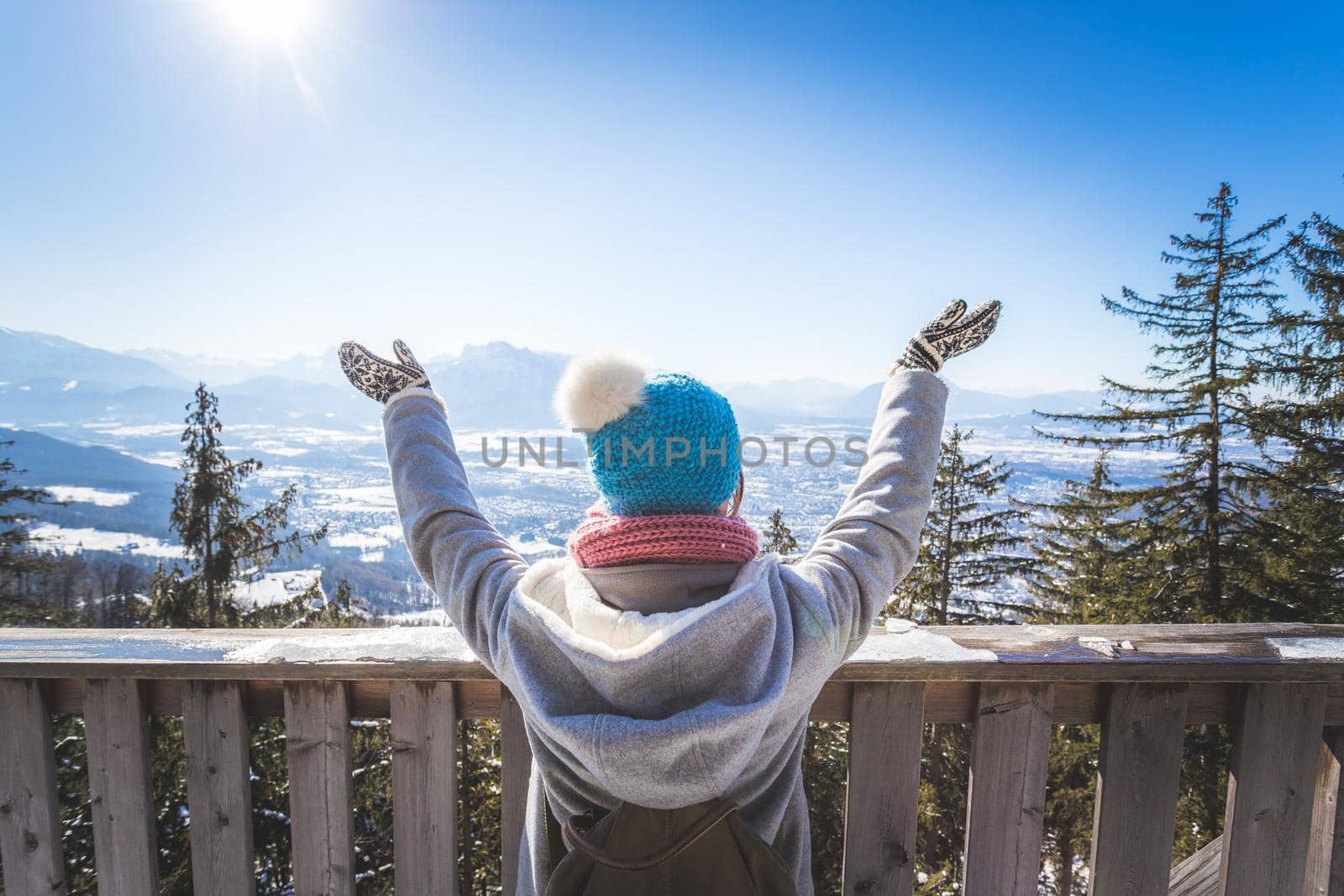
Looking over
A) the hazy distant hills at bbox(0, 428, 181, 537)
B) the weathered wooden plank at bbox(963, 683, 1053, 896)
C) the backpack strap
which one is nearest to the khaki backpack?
the backpack strap

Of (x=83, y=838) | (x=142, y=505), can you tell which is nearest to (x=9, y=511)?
(x=83, y=838)

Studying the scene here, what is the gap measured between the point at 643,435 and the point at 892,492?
1.52 ft

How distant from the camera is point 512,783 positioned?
1271mm

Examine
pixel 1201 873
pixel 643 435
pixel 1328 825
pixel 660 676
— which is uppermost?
pixel 643 435

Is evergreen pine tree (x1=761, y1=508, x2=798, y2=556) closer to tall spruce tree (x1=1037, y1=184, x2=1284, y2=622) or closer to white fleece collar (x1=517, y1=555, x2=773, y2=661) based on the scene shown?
tall spruce tree (x1=1037, y1=184, x2=1284, y2=622)

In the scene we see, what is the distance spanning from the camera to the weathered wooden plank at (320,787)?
1269mm

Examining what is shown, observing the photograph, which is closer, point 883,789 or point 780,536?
point 883,789

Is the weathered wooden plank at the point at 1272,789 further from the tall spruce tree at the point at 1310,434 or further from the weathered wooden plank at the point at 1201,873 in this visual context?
the tall spruce tree at the point at 1310,434

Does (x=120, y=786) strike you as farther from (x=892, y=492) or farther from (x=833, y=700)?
(x=892, y=492)

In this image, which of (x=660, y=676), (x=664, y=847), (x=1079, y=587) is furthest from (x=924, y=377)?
(x=1079, y=587)

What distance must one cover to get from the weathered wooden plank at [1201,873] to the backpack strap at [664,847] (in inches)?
48.7

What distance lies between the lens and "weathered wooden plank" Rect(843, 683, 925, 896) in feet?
4.01

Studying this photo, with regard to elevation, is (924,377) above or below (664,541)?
above

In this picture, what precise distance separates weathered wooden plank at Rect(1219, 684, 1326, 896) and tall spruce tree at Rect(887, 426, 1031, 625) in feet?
43.4
